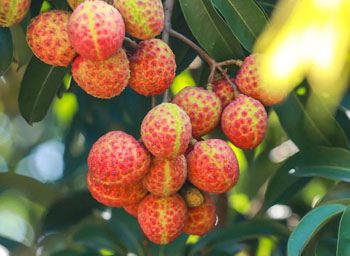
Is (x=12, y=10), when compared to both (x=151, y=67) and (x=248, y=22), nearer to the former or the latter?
(x=151, y=67)

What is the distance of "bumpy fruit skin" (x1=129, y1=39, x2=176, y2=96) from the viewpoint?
1372mm

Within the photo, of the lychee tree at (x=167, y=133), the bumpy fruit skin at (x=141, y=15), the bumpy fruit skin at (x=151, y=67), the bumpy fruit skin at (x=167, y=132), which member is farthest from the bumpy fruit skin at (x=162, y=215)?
the bumpy fruit skin at (x=141, y=15)

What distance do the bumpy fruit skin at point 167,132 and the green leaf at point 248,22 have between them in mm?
299

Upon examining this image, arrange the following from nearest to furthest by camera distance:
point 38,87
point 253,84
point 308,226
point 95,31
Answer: point 95,31, point 308,226, point 253,84, point 38,87

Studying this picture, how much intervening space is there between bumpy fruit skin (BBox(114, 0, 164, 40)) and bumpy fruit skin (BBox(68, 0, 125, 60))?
0.20ft

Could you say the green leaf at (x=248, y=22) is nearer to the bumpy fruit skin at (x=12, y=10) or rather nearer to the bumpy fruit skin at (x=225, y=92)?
the bumpy fruit skin at (x=225, y=92)

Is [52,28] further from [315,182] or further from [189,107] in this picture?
[315,182]

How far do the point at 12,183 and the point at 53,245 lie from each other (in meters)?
0.25

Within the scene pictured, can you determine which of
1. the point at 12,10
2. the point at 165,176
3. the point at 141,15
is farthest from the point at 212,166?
the point at 12,10

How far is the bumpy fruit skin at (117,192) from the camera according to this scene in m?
1.35

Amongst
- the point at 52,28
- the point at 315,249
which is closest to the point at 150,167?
the point at 52,28

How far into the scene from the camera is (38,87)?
5.52ft

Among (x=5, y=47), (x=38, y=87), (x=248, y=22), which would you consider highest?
(x=248, y=22)

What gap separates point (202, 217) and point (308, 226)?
0.72ft
